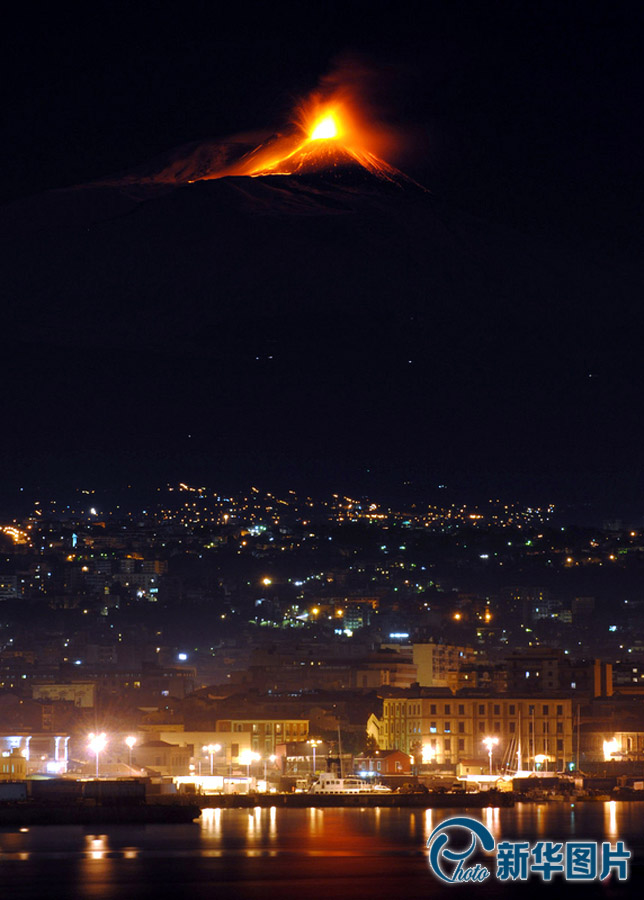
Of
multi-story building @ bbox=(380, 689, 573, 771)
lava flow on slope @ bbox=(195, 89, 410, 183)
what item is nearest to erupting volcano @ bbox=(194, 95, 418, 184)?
lava flow on slope @ bbox=(195, 89, 410, 183)

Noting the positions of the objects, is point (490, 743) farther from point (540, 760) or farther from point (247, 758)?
point (247, 758)

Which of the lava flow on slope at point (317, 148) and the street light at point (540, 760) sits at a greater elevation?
the lava flow on slope at point (317, 148)

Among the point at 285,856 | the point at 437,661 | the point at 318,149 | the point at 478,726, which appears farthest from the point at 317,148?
the point at 285,856

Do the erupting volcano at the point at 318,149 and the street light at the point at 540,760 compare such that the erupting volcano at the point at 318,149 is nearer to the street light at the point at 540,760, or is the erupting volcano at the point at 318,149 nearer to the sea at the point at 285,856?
the street light at the point at 540,760

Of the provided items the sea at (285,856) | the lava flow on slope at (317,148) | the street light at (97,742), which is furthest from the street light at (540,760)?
the lava flow on slope at (317,148)

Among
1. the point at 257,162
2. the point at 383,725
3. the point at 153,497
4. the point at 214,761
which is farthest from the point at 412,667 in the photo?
the point at 153,497
